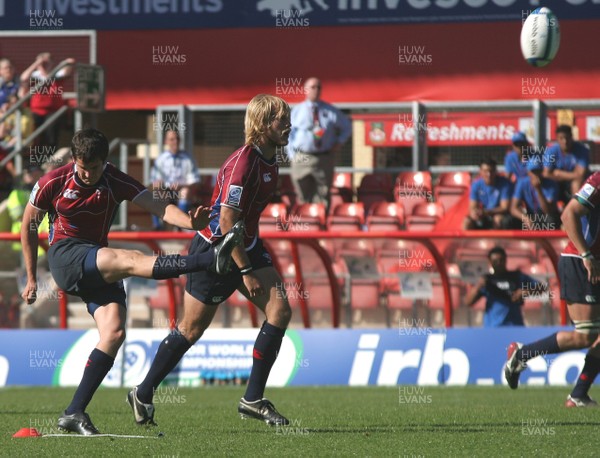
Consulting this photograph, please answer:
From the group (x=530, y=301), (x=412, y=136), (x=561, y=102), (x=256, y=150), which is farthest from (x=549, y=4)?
(x=256, y=150)

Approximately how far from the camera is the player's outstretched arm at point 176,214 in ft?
25.3

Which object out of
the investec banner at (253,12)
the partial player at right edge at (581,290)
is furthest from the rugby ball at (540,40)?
the partial player at right edge at (581,290)

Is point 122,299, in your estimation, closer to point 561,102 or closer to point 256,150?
point 256,150

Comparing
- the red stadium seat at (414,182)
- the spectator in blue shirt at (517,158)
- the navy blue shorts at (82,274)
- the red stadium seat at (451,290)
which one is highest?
the spectator in blue shirt at (517,158)

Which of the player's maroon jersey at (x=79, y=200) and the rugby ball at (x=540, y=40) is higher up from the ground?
the rugby ball at (x=540, y=40)

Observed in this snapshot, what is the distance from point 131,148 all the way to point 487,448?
12.9 m

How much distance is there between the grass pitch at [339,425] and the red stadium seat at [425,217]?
140 inches

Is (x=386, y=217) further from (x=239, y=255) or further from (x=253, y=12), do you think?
(x=239, y=255)

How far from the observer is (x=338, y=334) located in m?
13.4

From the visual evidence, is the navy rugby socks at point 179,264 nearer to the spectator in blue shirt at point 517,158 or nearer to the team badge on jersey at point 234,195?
the team badge on jersey at point 234,195

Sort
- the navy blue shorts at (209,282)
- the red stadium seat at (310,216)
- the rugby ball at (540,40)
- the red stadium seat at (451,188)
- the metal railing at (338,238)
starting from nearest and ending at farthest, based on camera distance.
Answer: the navy blue shorts at (209,282)
the metal railing at (338,238)
the rugby ball at (540,40)
the red stadium seat at (310,216)
the red stadium seat at (451,188)

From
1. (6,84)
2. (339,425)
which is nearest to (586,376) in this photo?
(339,425)

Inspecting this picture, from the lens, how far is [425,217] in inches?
616

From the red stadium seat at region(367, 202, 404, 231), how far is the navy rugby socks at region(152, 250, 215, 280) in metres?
8.08
